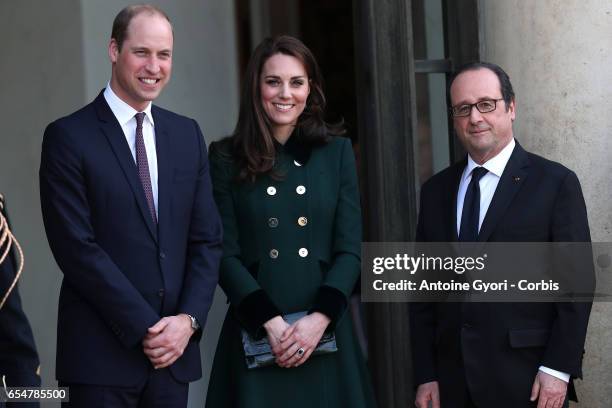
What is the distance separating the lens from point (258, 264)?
425cm

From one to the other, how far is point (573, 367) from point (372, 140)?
1.66m

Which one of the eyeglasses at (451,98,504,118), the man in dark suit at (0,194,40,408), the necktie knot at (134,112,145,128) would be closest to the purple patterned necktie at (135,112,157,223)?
the necktie knot at (134,112,145,128)

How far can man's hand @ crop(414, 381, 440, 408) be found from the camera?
13.4 feet

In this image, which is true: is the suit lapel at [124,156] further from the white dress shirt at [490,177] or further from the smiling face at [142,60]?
the white dress shirt at [490,177]

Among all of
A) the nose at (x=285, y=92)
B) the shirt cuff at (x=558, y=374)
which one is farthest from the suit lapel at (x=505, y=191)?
the nose at (x=285, y=92)

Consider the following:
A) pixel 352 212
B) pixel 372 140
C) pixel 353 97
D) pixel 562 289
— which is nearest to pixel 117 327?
pixel 352 212

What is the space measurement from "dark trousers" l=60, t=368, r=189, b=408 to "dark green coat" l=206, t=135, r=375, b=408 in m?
0.47

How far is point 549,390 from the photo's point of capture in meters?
3.79

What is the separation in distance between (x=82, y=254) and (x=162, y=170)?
→ 0.43m

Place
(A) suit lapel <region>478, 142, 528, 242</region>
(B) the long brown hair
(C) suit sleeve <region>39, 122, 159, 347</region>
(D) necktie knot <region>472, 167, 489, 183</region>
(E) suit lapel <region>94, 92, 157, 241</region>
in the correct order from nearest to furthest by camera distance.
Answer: (C) suit sleeve <region>39, 122, 159, 347</region> < (E) suit lapel <region>94, 92, 157, 241</region> < (A) suit lapel <region>478, 142, 528, 242</region> < (D) necktie knot <region>472, 167, 489, 183</region> < (B) the long brown hair

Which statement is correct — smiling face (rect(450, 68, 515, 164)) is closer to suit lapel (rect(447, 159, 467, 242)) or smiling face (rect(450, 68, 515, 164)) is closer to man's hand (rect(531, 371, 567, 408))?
suit lapel (rect(447, 159, 467, 242))

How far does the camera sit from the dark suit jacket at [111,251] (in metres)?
3.62

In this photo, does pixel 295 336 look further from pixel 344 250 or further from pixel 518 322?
pixel 518 322

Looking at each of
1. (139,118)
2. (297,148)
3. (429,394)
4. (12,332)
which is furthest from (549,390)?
(12,332)
